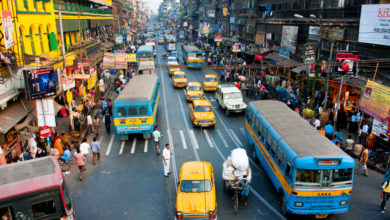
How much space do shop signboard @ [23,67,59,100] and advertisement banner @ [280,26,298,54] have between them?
83.9 ft

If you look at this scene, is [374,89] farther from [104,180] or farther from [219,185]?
[104,180]

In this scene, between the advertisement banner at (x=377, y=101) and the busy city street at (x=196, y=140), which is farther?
the advertisement banner at (x=377, y=101)

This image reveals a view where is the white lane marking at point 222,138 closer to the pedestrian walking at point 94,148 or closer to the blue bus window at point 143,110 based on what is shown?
the blue bus window at point 143,110

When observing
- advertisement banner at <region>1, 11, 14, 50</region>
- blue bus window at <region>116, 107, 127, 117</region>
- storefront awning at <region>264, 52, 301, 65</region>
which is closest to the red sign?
advertisement banner at <region>1, 11, 14, 50</region>

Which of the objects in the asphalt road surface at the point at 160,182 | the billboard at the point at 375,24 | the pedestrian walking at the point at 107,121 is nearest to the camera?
the asphalt road surface at the point at 160,182

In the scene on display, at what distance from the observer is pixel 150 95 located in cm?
2002

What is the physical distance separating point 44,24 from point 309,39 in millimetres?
24169

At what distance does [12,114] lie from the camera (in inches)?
631

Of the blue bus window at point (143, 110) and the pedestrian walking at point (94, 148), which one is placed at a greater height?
the blue bus window at point (143, 110)

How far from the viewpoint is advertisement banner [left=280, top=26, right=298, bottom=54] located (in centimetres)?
3312

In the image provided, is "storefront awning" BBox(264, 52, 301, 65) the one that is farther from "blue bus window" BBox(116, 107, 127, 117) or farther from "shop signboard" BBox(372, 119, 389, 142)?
"blue bus window" BBox(116, 107, 127, 117)

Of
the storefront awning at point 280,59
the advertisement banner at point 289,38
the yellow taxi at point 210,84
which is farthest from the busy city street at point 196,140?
the yellow taxi at point 210,84

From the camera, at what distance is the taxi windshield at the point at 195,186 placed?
11180 mm

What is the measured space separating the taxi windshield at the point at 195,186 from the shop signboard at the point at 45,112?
27.7ft
